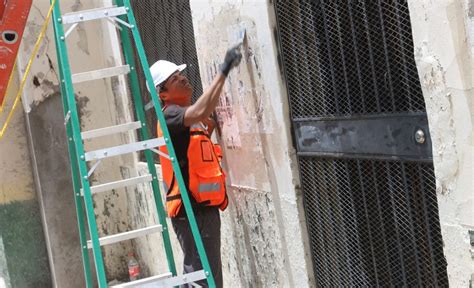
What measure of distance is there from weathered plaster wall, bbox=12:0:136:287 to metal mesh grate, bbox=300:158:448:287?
3.60 m

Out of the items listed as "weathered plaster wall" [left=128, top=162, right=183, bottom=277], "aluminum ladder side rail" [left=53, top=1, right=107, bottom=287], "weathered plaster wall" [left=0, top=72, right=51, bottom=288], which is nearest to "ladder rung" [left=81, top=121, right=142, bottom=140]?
"aluminum ladder side rail" [left=53, top=1, right=107, bottom=287]

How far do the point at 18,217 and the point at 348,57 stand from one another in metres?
4.82

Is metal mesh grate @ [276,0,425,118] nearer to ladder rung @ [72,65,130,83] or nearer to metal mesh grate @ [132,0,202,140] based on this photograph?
ladder rung @ [72,65,130,83]

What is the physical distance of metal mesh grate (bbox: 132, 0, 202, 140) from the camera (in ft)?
16.2

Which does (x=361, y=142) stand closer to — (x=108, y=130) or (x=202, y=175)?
(x=202, y=175)

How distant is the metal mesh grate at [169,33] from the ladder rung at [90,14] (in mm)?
1008

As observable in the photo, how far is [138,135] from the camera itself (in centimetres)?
666

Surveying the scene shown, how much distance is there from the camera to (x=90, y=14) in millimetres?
3775

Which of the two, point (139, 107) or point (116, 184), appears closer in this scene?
point (116, 184)

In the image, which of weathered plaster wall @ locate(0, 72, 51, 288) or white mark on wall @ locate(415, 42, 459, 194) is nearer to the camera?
white mark on wall @ locate(415, 42, 459, 194)

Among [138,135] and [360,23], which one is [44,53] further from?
[360,23]

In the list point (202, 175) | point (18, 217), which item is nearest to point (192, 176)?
point (202, 175)

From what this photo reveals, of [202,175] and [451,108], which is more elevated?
[451,108]

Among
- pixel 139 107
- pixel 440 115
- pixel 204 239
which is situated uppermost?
pixel 139 107
